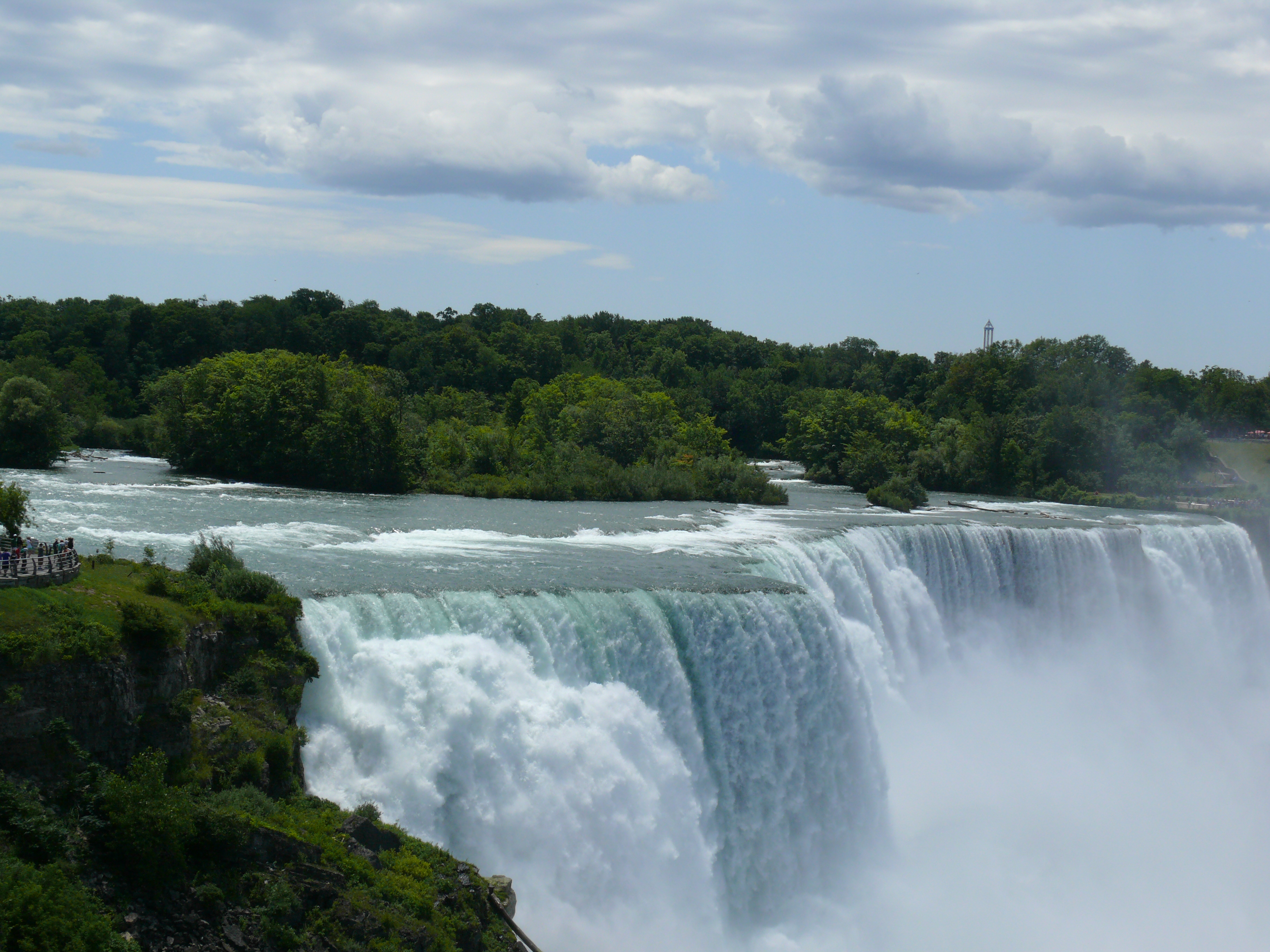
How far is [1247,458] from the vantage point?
213 ft

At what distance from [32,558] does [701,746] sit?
11.0 m

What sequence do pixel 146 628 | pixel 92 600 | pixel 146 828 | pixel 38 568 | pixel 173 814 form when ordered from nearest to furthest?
1. pixel 146 828
2. pixel 173 814
3. pixel 146 628
4. pixel 38 568
5. pixel 92 600

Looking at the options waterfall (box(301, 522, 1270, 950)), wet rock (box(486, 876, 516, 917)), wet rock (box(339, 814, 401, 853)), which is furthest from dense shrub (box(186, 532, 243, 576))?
wet rock (box(486, 876, 516, 917))

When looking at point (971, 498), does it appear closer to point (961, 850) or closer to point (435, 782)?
point (961, 850)

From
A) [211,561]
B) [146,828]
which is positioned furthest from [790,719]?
[146,828]

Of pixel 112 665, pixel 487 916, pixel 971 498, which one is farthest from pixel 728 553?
pixel 971 498

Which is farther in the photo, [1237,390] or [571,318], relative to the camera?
[571,318]

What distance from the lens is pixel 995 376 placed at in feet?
234

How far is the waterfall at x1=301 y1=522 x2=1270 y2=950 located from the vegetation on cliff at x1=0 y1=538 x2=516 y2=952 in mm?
1395

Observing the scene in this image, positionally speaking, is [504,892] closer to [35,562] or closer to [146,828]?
[146,828]

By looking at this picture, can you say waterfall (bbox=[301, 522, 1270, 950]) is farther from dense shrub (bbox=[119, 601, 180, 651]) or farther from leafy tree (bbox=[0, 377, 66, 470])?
leafy tree (bbox=[0, 377, 66, 470])

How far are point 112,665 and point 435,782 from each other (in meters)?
5.22

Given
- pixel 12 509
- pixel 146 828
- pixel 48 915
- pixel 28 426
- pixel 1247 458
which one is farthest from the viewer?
pixel 1247 458

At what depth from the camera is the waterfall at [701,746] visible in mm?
18031
